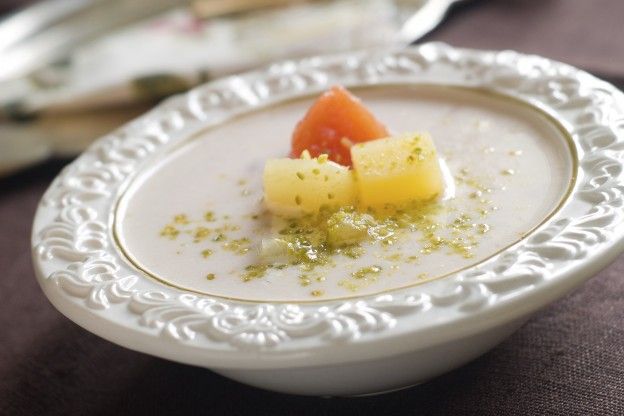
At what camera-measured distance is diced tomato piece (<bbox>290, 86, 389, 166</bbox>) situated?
151 cm

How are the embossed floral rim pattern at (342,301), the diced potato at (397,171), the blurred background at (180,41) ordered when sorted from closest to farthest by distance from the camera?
the embossed floral rim pattern at (342,301) < the diced potato at (397,171) < the blurred background at (180,41)

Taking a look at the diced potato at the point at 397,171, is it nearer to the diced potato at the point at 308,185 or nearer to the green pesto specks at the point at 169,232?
the diced potato at the point at 308,185

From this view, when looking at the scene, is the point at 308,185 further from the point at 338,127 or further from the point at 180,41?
the point at 180,41

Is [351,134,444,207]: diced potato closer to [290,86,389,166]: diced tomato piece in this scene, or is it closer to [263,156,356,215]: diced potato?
[263,156,356,215]: diced potato

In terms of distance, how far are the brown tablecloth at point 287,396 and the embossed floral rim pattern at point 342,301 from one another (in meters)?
0.18

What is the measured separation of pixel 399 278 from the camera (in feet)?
3.88

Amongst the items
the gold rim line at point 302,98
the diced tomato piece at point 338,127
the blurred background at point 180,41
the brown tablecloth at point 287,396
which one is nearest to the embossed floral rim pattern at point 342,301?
the gold rim line at point 302,98

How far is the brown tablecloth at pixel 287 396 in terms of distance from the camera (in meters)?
1.22

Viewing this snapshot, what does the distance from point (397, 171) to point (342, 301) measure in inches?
11.3

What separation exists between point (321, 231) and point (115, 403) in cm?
42

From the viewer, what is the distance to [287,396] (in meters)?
1.26

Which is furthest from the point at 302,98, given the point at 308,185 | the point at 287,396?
the point at 287,396

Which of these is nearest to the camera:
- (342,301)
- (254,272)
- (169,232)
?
(342,301)

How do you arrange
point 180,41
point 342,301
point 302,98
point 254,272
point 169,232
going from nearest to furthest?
point 342,301
point 254,272
point 169,232
point 302,98
point 180,41
